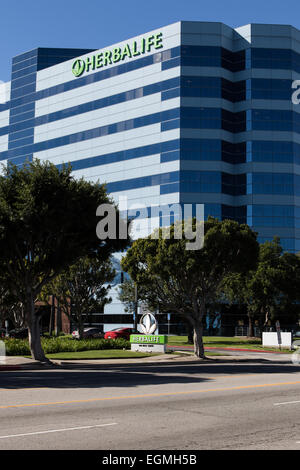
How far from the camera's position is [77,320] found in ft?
157

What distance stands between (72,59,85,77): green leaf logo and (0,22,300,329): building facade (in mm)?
7219

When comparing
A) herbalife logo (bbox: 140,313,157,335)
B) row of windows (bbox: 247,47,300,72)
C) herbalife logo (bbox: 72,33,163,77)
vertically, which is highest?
herbalife logo (bbox: 72,33,163,77)

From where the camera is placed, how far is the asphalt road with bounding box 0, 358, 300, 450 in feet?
29.0

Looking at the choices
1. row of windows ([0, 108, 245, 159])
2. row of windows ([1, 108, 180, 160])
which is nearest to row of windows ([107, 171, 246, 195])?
row of windows ([0, 108, 245, 159])

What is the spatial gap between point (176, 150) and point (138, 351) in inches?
1590

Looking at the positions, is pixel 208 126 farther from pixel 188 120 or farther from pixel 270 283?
pixel 270 283

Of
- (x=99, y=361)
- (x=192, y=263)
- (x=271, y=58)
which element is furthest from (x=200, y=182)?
(x=99, y=361)

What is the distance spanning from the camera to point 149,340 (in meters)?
35.8

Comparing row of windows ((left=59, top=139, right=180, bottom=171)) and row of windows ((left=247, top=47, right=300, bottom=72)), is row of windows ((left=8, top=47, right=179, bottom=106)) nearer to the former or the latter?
row of windows ((left=247, top=47, right=300, bottom=72))

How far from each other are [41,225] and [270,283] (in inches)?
1338

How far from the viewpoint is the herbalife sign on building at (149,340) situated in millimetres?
35562

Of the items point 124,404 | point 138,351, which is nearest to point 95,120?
point 138,351

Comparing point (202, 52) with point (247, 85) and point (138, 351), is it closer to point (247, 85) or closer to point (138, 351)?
point (247, 85)

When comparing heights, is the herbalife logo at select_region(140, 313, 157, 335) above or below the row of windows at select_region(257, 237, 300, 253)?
below
